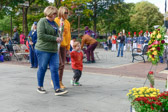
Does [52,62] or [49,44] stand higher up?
[49,44]

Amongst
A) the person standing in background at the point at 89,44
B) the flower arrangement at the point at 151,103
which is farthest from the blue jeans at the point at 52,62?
the person standing in background at the point at 89,44

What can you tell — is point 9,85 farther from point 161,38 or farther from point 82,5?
point 82,5

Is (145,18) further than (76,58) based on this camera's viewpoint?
Yes

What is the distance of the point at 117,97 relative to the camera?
17.0 feet

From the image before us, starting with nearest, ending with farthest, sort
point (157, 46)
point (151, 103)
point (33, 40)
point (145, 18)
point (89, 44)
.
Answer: point (151, 103) → point (157, 46) → point (33, 40) → point (89, 44) → point (145, 18)

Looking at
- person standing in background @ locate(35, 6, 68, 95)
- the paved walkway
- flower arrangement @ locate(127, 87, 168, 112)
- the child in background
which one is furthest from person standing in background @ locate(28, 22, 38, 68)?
flower arrangement @ locate(127, 87, 168, 112)

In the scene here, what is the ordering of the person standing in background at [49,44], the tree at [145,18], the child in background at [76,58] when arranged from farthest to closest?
the tree at [145,18] → the child in background at [76,58] → the person standing in background at [49,44]

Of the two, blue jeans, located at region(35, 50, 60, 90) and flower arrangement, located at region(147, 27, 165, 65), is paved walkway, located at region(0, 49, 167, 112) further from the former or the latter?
flower arrangement, located at region(147, 27, 165, 65)

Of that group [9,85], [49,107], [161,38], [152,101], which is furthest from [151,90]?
[9,85]

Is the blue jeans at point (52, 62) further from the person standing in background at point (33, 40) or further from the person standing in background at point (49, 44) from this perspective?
the person standing in background at point (33, 40)

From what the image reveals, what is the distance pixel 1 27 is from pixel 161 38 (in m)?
71.9

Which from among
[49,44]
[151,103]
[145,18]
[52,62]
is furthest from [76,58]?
[145,18]

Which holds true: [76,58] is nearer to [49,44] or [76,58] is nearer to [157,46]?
[49,44]

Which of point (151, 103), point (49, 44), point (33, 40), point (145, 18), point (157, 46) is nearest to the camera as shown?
point (151, 103)
